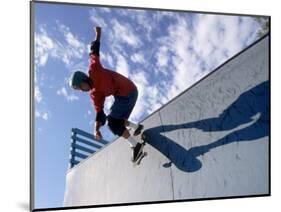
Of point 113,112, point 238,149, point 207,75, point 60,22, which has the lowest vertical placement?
point 238,149

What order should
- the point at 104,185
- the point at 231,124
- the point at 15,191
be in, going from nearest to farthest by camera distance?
1. the point at 15,191
2. the point at 104,185
3. the point at 231,124

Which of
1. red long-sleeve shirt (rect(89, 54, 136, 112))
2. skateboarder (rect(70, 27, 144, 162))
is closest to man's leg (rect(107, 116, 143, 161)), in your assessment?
skateboarder (rect(70, 27, 144, 162))

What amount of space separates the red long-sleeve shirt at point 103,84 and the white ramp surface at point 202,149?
0.74 ft

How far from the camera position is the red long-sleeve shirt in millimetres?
2588

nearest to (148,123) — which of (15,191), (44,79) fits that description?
(44,79)

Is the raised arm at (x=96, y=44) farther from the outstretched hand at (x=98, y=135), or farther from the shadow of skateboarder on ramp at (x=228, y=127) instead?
the shadow of skateboarder on ramp at (x=228, y=127)

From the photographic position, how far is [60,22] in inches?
99.5

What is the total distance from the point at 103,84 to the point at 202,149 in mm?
712

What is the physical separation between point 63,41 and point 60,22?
105 millimetres

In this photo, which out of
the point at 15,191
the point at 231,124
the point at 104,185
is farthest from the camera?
the point at 231,124

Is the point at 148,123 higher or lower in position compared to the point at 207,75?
lower

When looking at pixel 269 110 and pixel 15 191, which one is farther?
pixel 269 110

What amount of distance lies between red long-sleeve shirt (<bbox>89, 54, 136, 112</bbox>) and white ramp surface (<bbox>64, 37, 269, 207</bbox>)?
0.74 ft

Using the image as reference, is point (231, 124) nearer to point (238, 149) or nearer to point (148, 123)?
point (238, 149)
